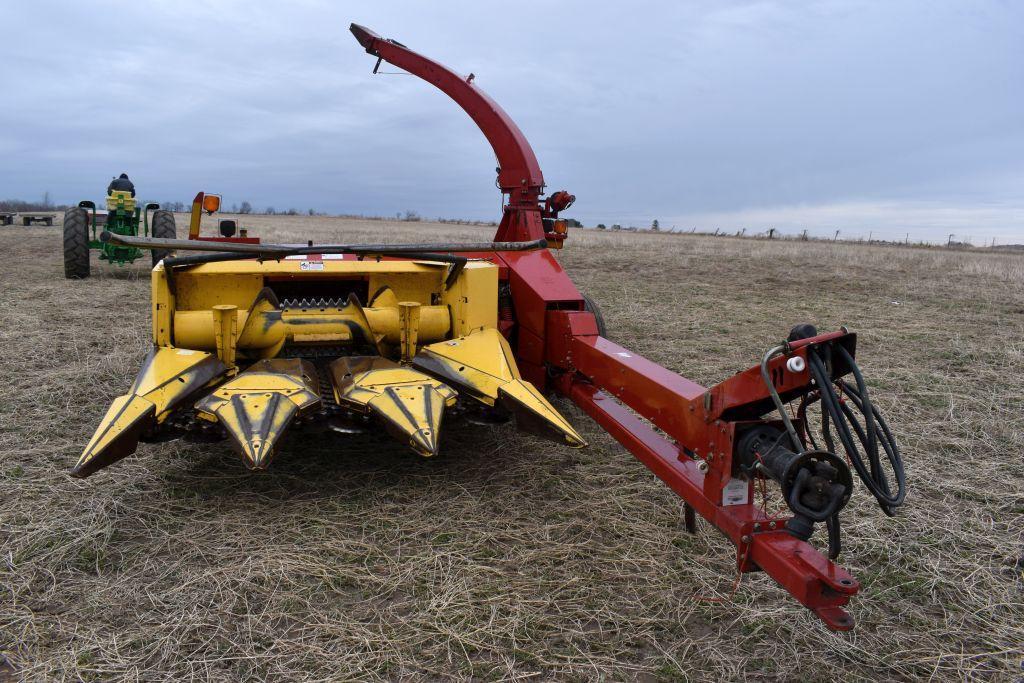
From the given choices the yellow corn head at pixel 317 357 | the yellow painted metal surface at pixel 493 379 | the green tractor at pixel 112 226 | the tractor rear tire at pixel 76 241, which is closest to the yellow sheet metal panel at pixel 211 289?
the yellow corn head at pixel 317 357

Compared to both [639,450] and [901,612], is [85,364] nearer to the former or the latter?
[639,450]

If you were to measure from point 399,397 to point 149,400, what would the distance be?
1.06 metres

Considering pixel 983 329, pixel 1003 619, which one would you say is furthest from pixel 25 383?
pixel 983 329

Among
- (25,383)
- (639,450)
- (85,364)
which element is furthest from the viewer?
(85,364)

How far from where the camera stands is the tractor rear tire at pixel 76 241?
10398mm

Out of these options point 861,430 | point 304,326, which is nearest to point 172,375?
point 304,326

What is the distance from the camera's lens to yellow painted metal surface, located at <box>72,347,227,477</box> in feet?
8.75

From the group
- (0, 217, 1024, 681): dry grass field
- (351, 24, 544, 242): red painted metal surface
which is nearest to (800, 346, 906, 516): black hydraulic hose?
(0, 217, 1024, 681): dry grass field

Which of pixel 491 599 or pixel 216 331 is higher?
pixel 216 331

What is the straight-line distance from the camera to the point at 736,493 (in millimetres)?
2170

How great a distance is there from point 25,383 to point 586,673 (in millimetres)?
4568

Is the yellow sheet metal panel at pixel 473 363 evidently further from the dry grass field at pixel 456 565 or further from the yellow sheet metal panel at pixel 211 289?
the yellow sheet metal panel at pixel 211 289

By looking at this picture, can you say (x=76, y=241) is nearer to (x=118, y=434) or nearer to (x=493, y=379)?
(x=118, y=434)

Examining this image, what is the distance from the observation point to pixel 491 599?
7.98ft
